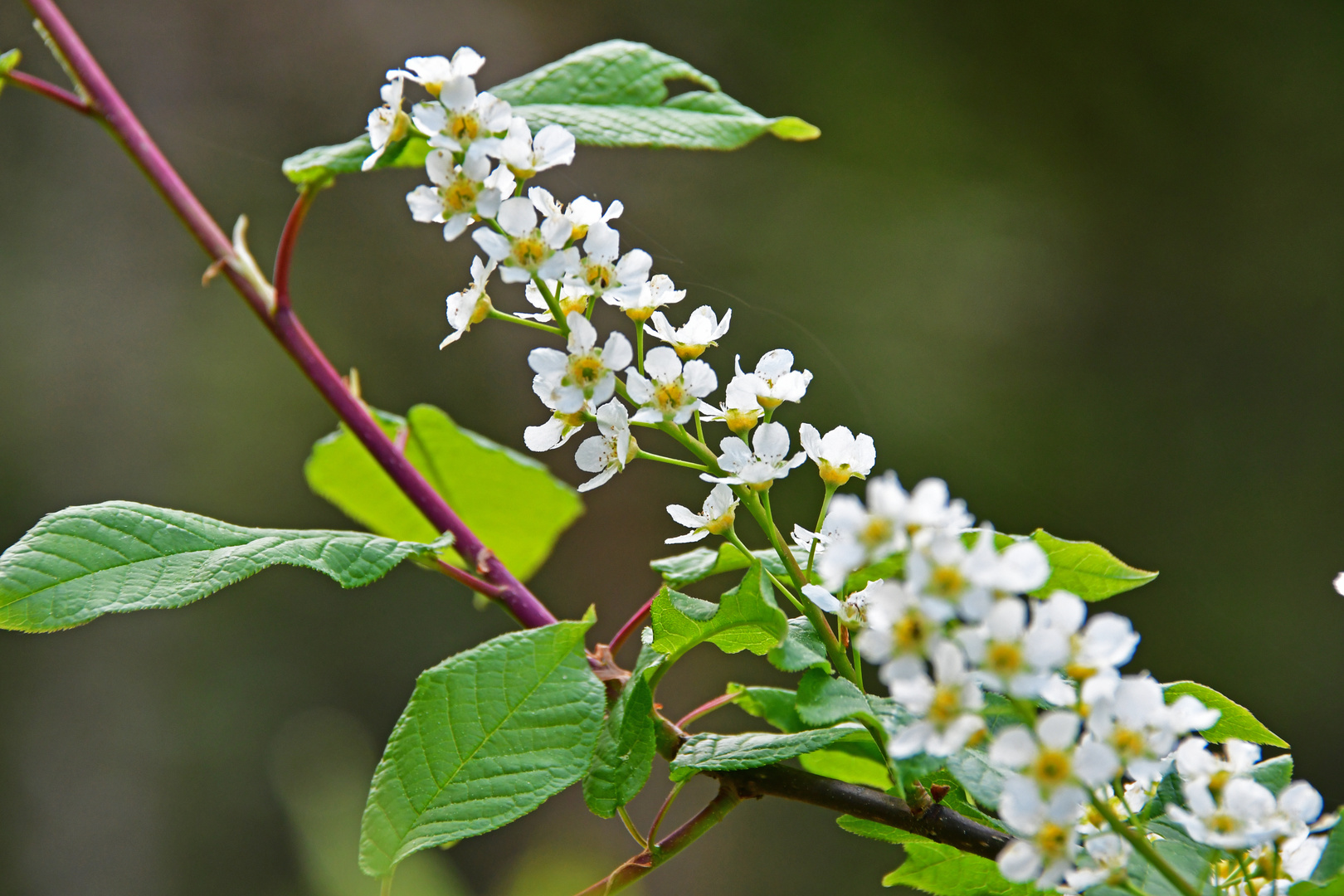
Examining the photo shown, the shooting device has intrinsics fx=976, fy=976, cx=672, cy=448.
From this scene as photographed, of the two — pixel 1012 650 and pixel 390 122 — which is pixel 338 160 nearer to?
pixel 390 122

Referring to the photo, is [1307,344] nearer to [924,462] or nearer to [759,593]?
[924,462]

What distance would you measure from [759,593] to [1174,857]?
145 mm

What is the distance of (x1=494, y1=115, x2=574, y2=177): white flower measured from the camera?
336 millimetres

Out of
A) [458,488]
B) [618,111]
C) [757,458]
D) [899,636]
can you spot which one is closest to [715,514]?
[757,458]

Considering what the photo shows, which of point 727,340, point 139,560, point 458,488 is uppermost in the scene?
point 139,560

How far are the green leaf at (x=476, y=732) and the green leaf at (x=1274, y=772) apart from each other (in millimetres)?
223

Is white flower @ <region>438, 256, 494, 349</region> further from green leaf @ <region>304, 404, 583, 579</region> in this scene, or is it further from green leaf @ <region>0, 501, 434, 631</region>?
green leaf @ <region>304, 404, 583, 579</region>

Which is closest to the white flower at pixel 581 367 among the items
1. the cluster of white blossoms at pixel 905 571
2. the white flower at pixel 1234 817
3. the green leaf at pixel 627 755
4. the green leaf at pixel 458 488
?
the cluster of white blossoms at pixel 905 571

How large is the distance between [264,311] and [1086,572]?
0.39m

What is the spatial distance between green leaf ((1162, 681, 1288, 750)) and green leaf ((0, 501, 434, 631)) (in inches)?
11.3

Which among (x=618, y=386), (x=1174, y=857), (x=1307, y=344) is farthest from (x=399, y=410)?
(x=1307, y=344)

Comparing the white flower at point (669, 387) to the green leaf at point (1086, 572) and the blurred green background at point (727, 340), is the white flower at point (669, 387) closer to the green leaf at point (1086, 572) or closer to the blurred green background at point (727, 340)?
the green leaf at point (1086, 572)

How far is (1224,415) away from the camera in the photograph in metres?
1.85

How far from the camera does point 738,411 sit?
359 mm
